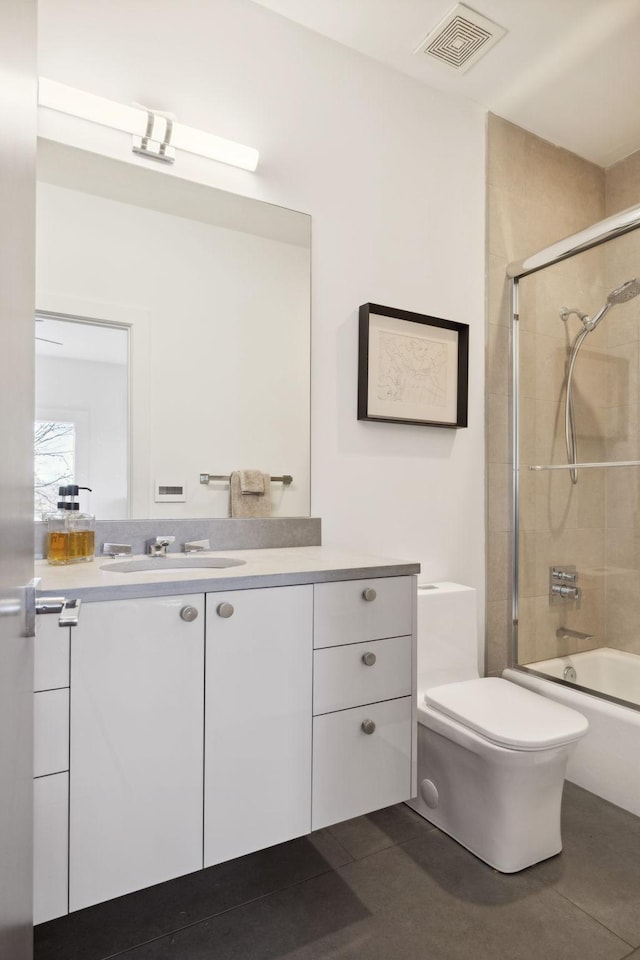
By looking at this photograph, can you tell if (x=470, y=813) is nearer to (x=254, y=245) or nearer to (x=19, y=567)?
(x=19, y=567)

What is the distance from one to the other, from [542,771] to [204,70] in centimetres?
228

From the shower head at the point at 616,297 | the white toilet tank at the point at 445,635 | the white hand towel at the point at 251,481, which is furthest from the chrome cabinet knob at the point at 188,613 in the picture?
the shower head at the point at 616,297

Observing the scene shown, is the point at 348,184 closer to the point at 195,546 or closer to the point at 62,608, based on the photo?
the point at 195,546

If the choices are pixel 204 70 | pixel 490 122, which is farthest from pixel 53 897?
pixel 490 122

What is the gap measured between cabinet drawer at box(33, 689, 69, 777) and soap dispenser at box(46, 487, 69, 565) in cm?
47

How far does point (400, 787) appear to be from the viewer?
1440 millimetres

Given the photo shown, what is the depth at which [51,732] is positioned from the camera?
1013mm

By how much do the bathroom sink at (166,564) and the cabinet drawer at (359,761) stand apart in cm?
48

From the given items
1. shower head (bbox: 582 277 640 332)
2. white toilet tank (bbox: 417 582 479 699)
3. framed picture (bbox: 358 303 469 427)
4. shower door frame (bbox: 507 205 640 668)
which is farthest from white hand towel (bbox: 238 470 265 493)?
shower head (bbox: 582 277 640 332)

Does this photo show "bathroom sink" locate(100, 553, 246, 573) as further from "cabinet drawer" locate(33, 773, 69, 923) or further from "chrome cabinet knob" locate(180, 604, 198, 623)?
"cabinet drawer" locate(33, 773, 69, 923)

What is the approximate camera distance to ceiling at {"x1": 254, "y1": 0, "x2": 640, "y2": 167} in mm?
1868

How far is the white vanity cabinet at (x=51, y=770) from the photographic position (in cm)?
100

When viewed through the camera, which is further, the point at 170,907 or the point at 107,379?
the point at 107,379

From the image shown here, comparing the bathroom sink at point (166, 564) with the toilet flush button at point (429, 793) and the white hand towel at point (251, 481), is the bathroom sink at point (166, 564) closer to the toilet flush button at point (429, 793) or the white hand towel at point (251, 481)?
the white hand towel at point (251, 481)
